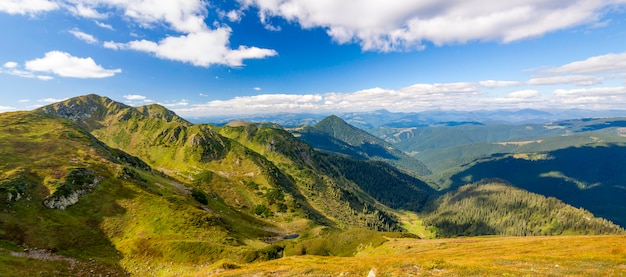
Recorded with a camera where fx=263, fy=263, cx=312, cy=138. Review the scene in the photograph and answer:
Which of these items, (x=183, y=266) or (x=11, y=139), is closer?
(x=183, y=266)

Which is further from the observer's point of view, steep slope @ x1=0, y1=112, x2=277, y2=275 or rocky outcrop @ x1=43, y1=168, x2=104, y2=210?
rocky outcrop @ x1=43, y1=168, x2=104, y2=210

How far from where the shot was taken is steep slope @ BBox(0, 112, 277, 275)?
70.0 m

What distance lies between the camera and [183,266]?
244 feet

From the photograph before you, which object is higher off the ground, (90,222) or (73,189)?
(73,189)

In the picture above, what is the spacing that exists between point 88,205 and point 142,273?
46668 mm

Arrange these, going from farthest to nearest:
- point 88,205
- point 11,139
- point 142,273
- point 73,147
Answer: point 73,147
point 11,139
point 88,205
point 142,273

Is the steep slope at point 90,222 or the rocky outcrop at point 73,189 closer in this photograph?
the steep slope at point 90,222

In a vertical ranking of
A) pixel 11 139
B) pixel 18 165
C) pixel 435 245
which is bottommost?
pixel 435 245

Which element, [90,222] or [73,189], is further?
[73,189]

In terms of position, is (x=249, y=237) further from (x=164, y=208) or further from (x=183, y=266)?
(x=183, y=266)

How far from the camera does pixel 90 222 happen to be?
88125mm

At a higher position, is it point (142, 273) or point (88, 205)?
point (88, 205)

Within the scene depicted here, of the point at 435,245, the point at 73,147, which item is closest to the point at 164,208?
the point at 73,147

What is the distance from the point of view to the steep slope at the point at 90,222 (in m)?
70.0
